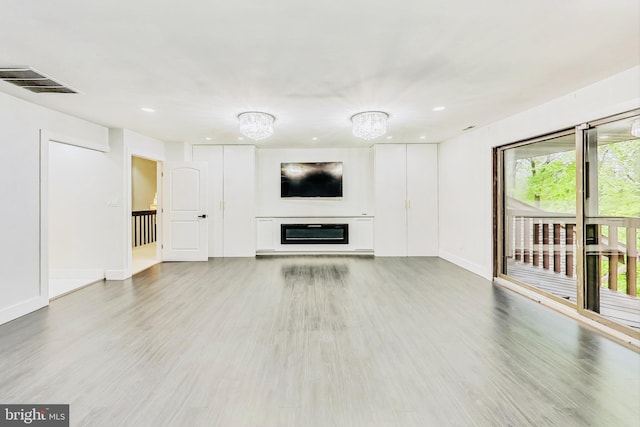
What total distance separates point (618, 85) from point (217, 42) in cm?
359

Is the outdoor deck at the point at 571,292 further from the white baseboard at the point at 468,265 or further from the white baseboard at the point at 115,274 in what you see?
the white baseboard at the point at 115,274

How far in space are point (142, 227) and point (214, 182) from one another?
3576 millimetres

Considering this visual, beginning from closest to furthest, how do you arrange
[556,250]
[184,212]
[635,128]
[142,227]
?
[635,128]
[556,250]
[184,212]
[142,227]

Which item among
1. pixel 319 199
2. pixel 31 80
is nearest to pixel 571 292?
pixel 319 199

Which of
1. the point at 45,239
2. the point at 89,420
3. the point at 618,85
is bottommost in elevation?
the point at 89,420

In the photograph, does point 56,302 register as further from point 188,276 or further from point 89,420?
point 89,420

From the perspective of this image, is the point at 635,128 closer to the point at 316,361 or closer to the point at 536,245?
the point at 536,245

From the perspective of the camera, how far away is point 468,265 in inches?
205

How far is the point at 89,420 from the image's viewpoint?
1626 mm

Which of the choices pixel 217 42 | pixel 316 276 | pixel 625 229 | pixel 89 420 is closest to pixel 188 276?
pixel 316 276

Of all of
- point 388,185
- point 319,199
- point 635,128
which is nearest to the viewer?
point 635,128

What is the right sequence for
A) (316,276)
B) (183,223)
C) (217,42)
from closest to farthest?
(217,42), (316,276), (183,223)

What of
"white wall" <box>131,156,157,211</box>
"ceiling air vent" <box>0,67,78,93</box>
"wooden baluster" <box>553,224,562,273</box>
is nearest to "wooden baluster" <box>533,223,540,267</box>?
"wooden baluster" <box>553,224,562,273</box>

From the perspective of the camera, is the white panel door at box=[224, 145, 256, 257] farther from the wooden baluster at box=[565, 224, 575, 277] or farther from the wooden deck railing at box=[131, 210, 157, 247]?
the wooden baluster at box=[565, 224, 575, 277]
